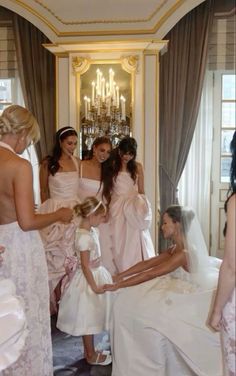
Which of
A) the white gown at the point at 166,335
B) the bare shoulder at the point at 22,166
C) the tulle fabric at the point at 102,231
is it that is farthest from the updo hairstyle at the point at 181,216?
the tulle fabric at the point at 102,231

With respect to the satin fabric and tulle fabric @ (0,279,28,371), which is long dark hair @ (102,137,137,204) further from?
tulle fabric @ (0,279,28,371)

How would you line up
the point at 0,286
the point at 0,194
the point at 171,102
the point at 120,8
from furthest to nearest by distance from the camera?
the point at 171,102
the point at 120,8
the point at 0,194
the point at 0,286

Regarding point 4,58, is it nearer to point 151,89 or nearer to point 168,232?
point 151,89

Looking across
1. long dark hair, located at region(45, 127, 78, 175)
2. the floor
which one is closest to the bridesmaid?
long dark hair, located at region(45, 127, 78, 175)

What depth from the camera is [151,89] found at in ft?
15.1

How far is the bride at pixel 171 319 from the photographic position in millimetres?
2398

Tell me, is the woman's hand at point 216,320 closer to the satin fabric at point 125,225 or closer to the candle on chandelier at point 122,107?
the satin fabric at point 125,225

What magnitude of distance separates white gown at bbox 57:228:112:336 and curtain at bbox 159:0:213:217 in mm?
2519

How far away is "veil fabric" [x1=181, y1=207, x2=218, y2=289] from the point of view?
2.60 m

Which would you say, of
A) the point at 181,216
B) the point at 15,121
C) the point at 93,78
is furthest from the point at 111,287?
the point at 93,78

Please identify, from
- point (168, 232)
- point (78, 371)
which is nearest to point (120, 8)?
point (168, 232)

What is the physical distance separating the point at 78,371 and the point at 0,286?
55.3 inches

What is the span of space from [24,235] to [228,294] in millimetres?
1076

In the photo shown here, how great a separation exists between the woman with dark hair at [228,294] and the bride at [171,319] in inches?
28.4
